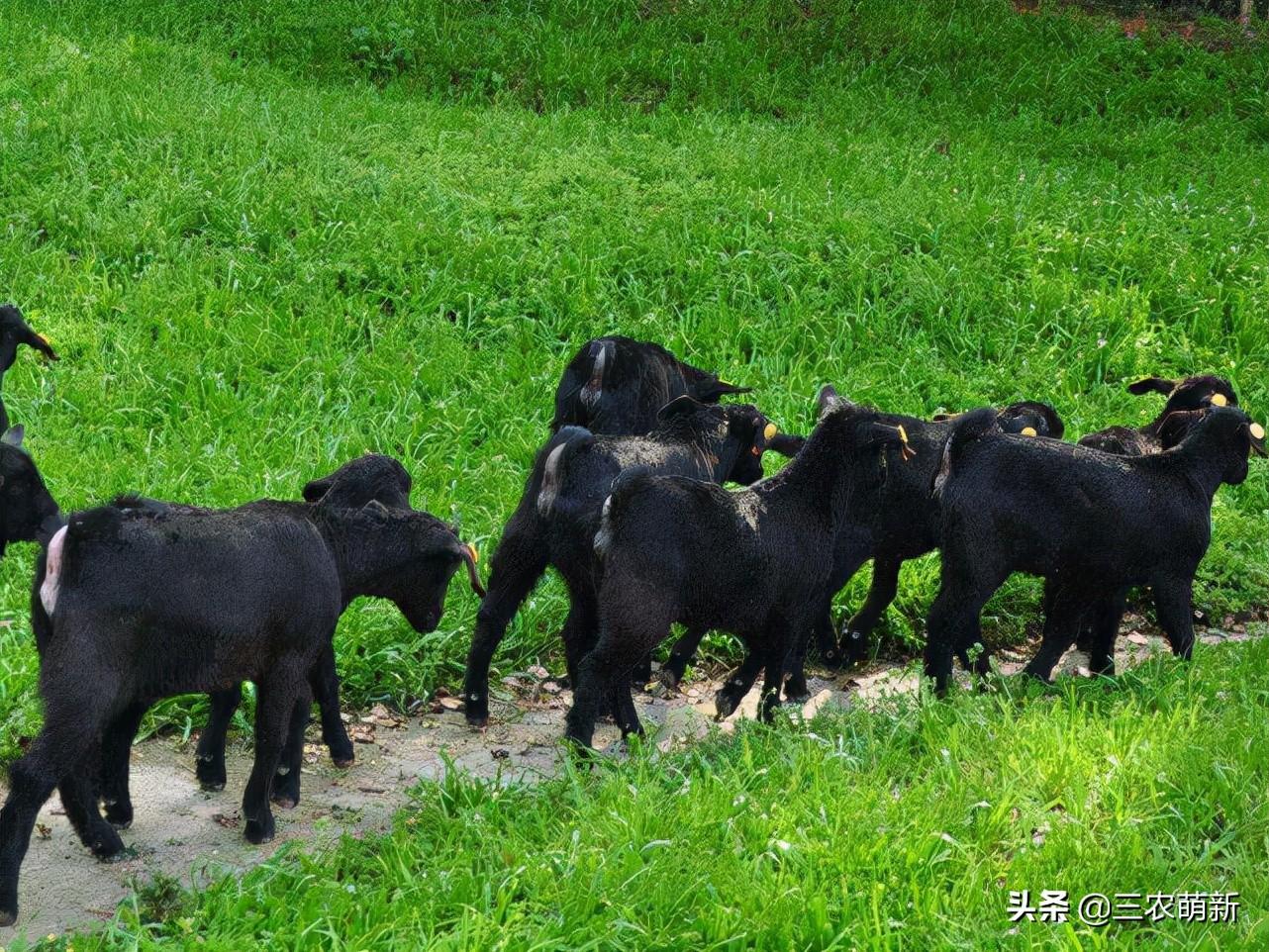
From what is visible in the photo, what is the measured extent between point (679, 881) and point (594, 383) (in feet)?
11.6

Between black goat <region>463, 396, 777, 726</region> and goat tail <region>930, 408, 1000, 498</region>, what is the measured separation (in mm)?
899

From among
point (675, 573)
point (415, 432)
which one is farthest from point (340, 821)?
point (415, 432)

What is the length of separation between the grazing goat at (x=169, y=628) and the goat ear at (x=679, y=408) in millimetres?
1566

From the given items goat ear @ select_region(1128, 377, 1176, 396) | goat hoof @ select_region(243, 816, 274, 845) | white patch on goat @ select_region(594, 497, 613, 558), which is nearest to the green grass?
goat hoof @ select_region(243, 816, 274, 845)

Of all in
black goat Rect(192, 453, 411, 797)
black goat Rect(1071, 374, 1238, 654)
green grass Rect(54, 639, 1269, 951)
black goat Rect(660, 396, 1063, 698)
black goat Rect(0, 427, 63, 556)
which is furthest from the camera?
black goat Rect(1071, 374, 1238, 654)

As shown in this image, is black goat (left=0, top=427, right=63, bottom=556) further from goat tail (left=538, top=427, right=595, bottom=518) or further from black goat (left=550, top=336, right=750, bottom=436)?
black goat (left=550, top=336, right=750, bottom=436)

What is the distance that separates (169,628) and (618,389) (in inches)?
126

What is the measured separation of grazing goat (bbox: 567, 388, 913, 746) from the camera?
6.42 metres

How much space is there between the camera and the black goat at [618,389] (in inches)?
317

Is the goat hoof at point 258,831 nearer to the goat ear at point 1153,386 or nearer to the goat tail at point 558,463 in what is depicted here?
the goat tail at point 558,463

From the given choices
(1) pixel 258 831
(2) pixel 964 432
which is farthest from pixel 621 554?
(2) pixel 964 432

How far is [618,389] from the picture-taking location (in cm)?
809

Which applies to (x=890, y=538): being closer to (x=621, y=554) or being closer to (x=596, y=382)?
(x=596, y=382)

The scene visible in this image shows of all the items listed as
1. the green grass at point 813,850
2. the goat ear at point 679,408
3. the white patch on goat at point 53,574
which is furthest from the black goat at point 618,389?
the white patch on goat at point 53,574
